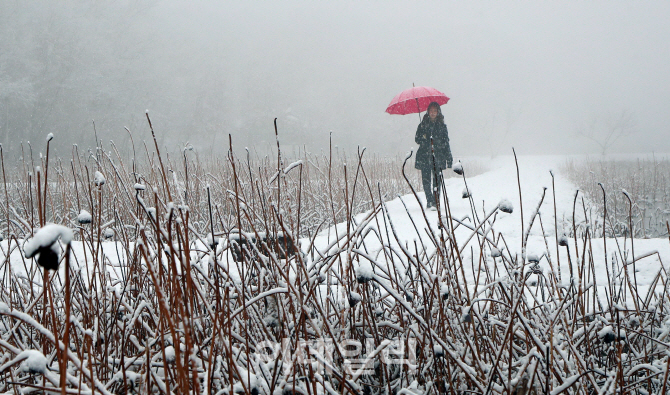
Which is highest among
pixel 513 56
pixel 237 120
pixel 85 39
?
pixel 513 56

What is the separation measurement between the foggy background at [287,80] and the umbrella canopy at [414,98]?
365cm

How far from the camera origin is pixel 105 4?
22.5 metres

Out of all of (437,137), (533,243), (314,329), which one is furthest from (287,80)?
(314,329)

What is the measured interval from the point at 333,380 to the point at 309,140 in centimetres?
2353

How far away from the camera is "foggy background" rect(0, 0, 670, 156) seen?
18.5 metres

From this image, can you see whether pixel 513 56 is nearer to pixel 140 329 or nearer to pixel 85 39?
pixel 85 39

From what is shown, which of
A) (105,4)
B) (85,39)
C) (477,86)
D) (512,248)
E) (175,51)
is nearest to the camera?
(512,248)

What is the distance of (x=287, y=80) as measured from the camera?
3167 cm

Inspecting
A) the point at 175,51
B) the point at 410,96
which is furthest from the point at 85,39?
the point at 410,96

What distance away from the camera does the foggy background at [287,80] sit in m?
18.5

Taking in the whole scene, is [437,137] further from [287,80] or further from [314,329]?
[287,80]

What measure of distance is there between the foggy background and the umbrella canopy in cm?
365

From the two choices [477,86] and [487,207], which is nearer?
[487,207]

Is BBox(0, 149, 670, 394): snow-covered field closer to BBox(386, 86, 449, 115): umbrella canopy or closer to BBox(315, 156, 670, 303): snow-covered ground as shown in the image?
BBox(315, 156, 670, 303): snow-covered ground
